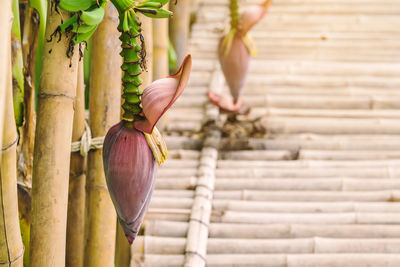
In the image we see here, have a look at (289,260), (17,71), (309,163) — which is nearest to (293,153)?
(309,163)

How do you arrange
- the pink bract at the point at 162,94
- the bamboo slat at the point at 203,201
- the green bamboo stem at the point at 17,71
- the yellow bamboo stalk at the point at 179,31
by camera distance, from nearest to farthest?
the pink bract at the point at 162,94 → the green bamboo stem at the point at 17,71 → the bamboo slat at the point at 203,201 → the yellow bamboo stalk at the point at 179,31

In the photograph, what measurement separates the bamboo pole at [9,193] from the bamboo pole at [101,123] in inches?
5.2

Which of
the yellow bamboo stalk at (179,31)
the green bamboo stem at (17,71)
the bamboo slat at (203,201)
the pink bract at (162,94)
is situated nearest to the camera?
the pink bract at (162,94)

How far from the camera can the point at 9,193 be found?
49 cm

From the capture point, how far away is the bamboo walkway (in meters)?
0.80

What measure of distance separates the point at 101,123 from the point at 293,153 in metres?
0.49

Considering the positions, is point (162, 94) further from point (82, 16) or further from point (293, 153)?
point (293, 153)

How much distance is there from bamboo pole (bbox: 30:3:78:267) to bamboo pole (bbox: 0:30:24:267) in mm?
24

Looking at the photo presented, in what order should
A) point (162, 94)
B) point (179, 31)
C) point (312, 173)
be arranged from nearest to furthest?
point (162, 94), point (312, 173), point (179, 31)

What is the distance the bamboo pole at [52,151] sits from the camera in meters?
0.50


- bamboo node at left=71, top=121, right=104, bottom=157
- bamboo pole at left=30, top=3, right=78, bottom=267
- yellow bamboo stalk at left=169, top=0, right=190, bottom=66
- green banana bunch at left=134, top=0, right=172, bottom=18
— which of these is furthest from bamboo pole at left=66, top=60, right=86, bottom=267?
yellow bamboo stalk at left=169, top=0, right=190, bottom=66

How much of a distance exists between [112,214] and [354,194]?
43 cm

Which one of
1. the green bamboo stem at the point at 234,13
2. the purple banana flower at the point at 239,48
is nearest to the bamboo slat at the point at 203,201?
the purple banana flower at the point at 239,48

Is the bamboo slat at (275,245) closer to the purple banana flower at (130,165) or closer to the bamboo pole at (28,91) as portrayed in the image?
the bamboo pole at (28,91)
